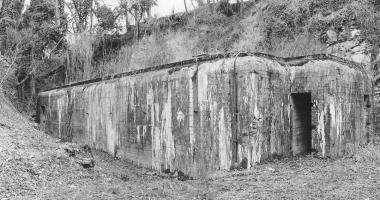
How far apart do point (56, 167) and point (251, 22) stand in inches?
465

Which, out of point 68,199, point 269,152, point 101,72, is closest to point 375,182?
point 269,152

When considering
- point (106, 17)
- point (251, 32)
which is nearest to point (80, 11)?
point (106, 17)

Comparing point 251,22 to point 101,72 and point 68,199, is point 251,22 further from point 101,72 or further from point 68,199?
point 68,199

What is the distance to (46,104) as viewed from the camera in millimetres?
13695

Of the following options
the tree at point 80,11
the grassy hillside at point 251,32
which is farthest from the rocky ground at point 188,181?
the tree at point 80,11

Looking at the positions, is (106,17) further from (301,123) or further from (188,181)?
(188,181)

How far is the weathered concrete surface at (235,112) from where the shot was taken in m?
5.90

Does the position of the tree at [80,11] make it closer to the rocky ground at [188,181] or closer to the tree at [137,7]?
the tree at [137,7]

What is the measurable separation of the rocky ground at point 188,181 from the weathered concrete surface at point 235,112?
34 centimetres

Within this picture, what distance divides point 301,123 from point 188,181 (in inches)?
95.3

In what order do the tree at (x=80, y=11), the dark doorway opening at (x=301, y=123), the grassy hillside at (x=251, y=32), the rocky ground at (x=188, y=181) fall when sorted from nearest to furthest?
1. the rocky ground at (x=188, y=181)
2. the dark doorway opening at (x=301, y=123)
3. the grassy hillside at (x=251, y=32)
4. the tree at (x=80, y=11)

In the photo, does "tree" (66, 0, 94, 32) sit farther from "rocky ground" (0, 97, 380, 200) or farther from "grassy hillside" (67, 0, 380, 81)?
"rocky ground" (0, 97, 380, 200)

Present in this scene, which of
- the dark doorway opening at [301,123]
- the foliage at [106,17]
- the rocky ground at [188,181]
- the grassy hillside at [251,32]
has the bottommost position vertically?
the rocky ground at [188,181]

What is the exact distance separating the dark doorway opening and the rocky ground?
35 cm
